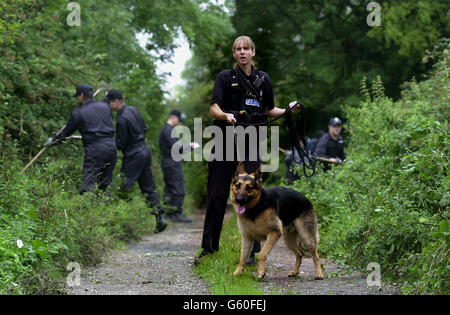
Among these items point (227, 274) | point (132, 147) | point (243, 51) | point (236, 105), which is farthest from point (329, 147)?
point (227, 274)

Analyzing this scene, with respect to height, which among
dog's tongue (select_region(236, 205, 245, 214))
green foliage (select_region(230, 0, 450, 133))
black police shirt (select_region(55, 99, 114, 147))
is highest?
green foliage (select_region(230, 0, 450, 133))

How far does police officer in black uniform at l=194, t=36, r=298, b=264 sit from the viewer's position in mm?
7320

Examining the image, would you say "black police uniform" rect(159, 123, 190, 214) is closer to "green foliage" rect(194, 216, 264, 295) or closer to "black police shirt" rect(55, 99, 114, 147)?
"black police shirt" rect(55, 99, 114, 147)

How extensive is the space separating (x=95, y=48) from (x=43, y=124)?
4.49 m

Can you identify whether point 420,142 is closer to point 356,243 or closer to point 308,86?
point 356,243

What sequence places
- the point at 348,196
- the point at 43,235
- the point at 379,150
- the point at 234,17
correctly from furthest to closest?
1. the point at 234,17
2. the point at 379,150
3. the point at 348,196
4. the point at 43,235

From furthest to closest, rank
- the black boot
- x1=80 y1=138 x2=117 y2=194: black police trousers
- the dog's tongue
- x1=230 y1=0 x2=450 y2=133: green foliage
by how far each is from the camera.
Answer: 1. x1=230 y1=0 x2=450 y2=133: green foliage
2. the black boot
3. x1=80 y1=138 x2=117 y2=194: black police trousers
4. the dog's tongue

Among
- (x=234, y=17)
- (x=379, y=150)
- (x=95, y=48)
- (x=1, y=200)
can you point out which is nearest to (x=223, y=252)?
(x=1, y=200)

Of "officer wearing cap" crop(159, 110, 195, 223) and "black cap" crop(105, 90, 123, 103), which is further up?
"black cap" crop(105, 90, 123, 103)

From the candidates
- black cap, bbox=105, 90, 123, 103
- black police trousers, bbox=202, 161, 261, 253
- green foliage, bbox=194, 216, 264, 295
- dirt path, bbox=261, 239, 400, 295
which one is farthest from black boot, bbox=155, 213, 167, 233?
black police trousers, bbox=202, 161, 261, 253

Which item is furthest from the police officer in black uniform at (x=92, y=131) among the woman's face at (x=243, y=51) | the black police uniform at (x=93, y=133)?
the woman's face at (x=243, y=51)

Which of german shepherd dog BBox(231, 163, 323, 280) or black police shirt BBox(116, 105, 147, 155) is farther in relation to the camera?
black police shirt BBox(116, 105, 147, 155)

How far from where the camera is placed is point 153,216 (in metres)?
12.4

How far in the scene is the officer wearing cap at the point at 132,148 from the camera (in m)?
12.3
